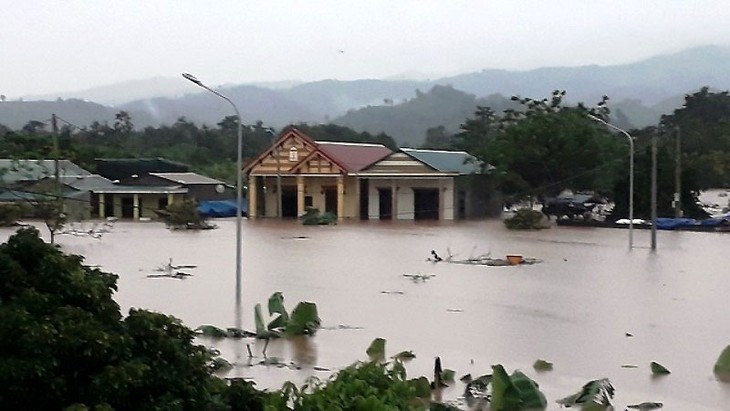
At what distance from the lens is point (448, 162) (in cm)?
4556

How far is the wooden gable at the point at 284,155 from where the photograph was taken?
44406 millimetres

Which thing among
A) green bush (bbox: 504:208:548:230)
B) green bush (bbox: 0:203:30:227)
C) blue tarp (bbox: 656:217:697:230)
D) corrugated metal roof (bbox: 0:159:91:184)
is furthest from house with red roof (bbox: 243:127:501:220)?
green bush (bbox: 0:203:30:227)

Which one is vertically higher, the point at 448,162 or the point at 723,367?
the point at 448,162

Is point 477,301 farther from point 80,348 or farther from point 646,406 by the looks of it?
point 80,348

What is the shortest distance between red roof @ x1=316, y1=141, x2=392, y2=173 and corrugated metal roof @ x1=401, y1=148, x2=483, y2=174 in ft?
4.71

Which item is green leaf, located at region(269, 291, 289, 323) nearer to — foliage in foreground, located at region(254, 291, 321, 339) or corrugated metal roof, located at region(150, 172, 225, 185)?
foliage in foreground, located at region(254, 291, 321, 339)

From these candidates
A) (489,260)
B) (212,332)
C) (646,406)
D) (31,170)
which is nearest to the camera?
(646,406)

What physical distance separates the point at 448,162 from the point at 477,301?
28.8m

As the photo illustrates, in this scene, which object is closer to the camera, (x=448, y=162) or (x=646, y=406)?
(x=646, y=406)

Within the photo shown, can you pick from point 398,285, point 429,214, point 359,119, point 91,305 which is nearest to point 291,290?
point 398,285

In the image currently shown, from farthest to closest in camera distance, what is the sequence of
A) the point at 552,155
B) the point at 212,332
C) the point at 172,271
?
the point at 552,155, the point at 172,271, the point at 212,332

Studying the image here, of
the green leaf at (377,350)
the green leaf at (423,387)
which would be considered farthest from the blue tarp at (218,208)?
the green leaf at (423,387)

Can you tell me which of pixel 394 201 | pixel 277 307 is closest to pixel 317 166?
pixel 394 201

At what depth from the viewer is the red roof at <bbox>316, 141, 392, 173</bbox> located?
43656mm
